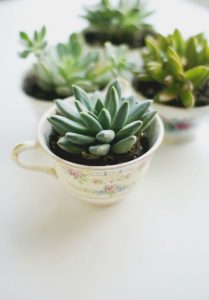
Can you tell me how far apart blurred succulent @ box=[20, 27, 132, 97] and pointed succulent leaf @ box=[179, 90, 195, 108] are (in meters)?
0.12

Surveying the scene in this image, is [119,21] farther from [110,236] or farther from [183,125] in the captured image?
[110,236]

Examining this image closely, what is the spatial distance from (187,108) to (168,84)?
6 centimetres

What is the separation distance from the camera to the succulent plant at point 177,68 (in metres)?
0.67

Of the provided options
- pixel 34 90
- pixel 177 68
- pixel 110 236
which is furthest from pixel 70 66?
pixel 110 236

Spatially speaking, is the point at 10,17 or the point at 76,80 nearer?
the point at 76,80

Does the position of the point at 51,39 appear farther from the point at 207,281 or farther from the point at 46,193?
the point at 207,281

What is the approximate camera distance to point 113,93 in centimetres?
56

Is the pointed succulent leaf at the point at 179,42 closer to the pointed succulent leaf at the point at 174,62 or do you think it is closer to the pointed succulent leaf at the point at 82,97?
the pointed succulent leaf at the point at 174,62

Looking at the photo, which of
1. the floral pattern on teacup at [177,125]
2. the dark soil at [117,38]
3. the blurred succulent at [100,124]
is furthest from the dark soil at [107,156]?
the dark soil at [117,38]

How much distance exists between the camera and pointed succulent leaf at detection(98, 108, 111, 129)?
0.54 meters

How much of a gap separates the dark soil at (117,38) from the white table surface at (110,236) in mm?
220

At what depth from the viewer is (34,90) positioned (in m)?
0.78

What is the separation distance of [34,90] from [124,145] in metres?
0.31

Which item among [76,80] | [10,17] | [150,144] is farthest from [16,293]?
[10,17]
